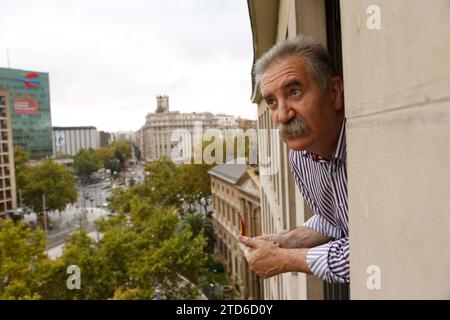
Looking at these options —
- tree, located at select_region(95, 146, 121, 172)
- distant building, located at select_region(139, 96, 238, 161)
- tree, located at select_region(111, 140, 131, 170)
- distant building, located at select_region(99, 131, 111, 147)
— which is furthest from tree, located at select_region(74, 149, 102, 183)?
A: distant building, located at select_region(99, 131, 111, 147)

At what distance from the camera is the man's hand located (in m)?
1.75

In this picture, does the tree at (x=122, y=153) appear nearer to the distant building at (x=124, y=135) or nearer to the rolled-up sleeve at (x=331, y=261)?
the distant building at (x=124, y=135)

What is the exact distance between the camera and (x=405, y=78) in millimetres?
870

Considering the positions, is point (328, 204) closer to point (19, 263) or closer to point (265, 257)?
point (265, 257)

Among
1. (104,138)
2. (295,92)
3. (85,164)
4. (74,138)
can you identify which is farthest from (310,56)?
(104,138)

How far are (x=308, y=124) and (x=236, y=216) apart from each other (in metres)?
24.8

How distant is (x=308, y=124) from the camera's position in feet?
5.39

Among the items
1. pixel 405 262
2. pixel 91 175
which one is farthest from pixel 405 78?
→ pixel 91 175

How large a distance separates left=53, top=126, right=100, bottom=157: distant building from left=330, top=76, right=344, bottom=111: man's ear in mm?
93313

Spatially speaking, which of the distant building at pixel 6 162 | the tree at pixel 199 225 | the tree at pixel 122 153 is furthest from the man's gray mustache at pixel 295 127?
the tree at pixel 122 153

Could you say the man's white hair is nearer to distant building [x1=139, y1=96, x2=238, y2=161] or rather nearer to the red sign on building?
distant building [x1=139, y1=96, x2=238, y2=161]

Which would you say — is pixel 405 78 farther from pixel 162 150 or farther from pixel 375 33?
pixel 162 150

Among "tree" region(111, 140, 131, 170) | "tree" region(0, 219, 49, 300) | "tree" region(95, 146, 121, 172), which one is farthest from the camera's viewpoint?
"tree" region(111, 140, 131, 170)
